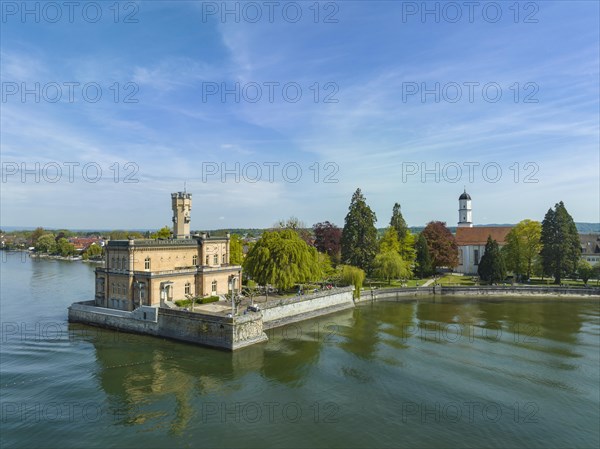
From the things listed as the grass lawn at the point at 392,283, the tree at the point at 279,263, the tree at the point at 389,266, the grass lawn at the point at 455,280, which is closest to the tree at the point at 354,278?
the tree at the point at 279,263

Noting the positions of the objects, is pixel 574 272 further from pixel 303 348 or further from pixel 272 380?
pixel 272 380

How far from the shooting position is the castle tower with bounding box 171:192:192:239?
4184 centimetres

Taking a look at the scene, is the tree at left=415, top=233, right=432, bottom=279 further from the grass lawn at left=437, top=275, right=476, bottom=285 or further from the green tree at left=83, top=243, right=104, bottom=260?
the green tree at left=83, top=243, right=104, bottom=260

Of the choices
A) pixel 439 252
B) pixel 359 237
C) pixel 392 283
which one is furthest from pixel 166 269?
pixel 439 252

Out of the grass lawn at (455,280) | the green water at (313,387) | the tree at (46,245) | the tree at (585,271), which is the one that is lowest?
the green water at (313,387)

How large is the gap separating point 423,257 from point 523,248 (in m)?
15.0

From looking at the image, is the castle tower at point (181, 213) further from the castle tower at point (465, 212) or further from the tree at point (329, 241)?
the castle tower at point (465, 212)

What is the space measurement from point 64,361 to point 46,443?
1121 centimetres

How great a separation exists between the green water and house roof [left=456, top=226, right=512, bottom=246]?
115 ft

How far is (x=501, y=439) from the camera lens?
58.0 feet

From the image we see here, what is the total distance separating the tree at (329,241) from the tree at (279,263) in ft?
82.1

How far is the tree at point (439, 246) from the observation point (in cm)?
6538

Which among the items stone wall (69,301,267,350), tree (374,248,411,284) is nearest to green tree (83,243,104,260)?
stone wall (69,301,267,350)

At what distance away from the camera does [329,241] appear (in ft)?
230
